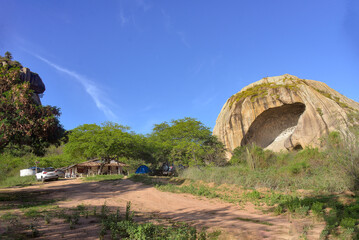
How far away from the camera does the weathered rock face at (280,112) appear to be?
79.3 ft

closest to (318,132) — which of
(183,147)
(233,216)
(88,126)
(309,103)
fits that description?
(309,103)

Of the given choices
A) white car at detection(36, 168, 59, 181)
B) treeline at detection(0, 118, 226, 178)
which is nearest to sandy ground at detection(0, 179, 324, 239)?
treeline at detection(0, 118, 226, 178)

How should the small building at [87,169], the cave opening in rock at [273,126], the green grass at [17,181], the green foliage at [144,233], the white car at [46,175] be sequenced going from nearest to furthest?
the green foliage at [144,233] → the green grass at [17,181] → the white car at [46,175] → the cave opening in rock at [273,126] → the small building at [87,169]

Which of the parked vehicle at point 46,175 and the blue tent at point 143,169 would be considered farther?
the blue tent at point 143,169

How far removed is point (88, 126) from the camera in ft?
84.7

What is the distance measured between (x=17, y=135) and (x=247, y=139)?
2678 centimetres

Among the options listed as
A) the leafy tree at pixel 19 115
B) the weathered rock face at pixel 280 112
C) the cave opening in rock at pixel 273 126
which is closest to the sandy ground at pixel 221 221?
the leafy tree at pixel 19 115

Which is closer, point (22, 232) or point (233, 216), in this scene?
point (22, 232)

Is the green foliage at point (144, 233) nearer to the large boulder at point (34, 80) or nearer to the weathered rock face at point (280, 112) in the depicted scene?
the weathered rock face at point (280, 112)

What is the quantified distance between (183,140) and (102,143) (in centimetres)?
1039

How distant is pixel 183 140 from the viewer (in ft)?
94.6

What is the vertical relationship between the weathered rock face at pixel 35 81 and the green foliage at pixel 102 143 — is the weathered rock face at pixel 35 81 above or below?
above

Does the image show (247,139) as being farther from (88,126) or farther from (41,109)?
(41,109)

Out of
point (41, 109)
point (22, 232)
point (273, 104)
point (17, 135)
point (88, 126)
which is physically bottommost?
point (22, 232)
